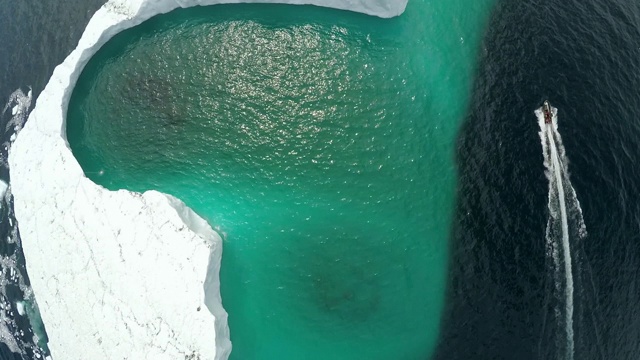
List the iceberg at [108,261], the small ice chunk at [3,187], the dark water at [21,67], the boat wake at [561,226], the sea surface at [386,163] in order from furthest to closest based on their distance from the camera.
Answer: the small ice chunk at [3,187]
the dark water at [21,67]
the boat wake at [561,226]
the sea surface at [386,163]
the iceberg at [108,261]

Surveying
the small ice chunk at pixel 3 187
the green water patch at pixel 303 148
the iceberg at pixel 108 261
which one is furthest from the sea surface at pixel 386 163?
the iceberg at pixel 108 261

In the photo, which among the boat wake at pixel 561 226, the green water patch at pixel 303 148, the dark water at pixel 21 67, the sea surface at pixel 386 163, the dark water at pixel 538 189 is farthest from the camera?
the dark water at pixel 21 67

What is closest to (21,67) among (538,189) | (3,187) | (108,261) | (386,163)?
(3,187)

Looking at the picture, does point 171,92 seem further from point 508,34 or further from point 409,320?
point 508,34

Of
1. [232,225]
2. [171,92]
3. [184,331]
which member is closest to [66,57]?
[171,92]

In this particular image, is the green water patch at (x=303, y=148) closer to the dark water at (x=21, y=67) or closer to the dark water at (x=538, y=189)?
the dark water at (x=538, y=189)

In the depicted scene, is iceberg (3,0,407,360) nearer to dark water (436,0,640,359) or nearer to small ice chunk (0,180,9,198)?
small ice chunk (0,180,9,198)

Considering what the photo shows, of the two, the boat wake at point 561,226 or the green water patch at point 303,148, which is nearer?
the green water patch at point 303,148
